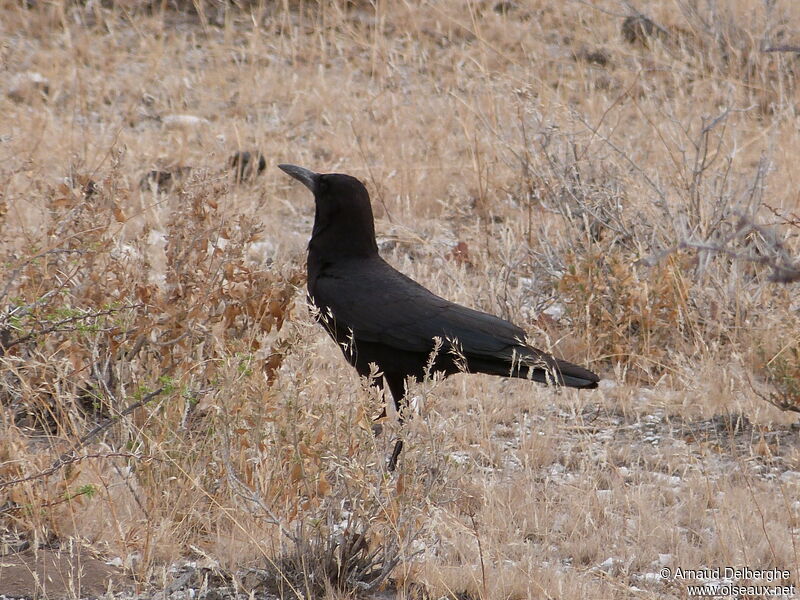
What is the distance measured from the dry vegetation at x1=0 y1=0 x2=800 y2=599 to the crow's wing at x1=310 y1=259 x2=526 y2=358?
20 centimetres

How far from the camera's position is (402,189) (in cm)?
774

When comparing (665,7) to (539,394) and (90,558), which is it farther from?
(90,558)

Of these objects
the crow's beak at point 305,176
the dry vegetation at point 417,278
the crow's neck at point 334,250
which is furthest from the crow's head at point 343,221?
the dry vegetation at point 417,278

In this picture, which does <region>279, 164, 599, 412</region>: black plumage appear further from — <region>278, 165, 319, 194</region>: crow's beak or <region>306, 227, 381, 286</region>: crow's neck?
<region>278, 165, 319, 194</region>: crow's beak

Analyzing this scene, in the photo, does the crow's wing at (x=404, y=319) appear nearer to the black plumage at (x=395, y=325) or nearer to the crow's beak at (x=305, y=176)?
the black plumage at (x=395, y=325)

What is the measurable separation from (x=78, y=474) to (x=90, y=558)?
0.97ft

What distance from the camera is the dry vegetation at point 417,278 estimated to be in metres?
3.45

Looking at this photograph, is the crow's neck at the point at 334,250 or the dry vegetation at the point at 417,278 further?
the crow's neck at the point at 334,250

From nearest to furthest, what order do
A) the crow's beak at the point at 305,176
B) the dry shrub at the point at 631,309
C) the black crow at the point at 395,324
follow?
the black crow at the point at 395,324
the crow's beak at the point at 305,176
the dry shrub at the point at 631,309

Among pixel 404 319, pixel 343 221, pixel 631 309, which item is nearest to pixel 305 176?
pixel 343 221

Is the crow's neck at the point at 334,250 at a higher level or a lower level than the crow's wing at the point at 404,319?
higher

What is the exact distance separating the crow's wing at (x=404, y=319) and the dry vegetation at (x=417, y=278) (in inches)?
7.8

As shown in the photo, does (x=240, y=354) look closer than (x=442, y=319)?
Yes

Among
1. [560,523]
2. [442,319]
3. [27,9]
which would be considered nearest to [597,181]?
[442,319]
